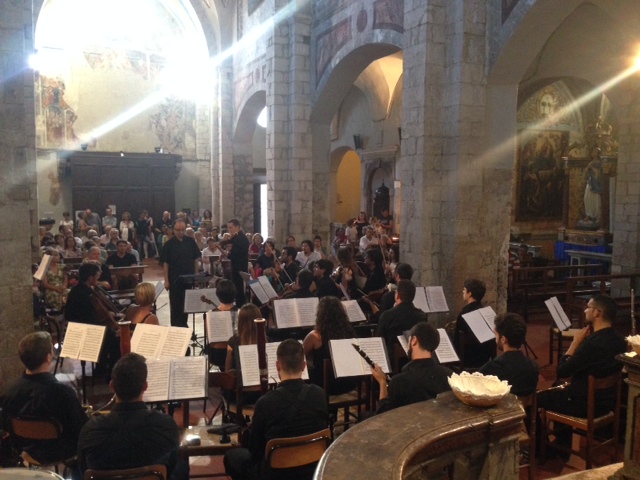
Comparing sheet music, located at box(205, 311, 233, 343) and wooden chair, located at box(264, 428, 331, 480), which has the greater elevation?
sheet music, located at box(205, 311, 233, 343)

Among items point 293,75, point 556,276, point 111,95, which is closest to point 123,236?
point 111,95

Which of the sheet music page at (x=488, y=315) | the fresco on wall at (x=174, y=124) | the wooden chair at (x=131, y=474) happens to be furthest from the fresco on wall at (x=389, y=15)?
the fresco on wall at (x=174, y=124)

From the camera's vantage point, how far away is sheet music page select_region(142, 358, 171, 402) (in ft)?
12.3

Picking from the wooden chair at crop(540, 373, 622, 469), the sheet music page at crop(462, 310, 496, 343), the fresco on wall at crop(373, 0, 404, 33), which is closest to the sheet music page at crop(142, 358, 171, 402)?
the sheet music page at crop(462, 310, 496, 343)

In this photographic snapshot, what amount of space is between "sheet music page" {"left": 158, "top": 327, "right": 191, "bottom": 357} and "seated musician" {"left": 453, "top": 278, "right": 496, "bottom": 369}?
2754mm

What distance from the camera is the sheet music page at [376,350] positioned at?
4.39 m

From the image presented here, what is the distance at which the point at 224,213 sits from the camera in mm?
17859

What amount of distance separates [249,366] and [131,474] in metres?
1.52

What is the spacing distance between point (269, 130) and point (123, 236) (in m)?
5.87

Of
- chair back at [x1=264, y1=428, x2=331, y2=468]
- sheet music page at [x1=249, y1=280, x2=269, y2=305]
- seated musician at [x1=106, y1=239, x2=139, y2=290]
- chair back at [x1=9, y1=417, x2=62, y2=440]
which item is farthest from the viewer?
seated musician at [x1=106, y1=239, x2=139, y2=290]

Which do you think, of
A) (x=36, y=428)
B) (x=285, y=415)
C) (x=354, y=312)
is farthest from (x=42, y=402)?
(x=354, y=312)

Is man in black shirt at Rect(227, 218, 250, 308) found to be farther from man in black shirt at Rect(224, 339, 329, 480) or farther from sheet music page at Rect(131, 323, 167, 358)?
man in black shirt at Rect(224, 339, 329, 480)

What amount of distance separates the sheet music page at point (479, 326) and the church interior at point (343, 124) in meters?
2.70

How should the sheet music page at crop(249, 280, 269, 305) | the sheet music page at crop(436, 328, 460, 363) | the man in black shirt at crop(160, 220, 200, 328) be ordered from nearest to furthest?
the sheet music page at crop(436, 328, 460, 363) → the sheet music page at crop(249, 280, 269, 305) → the man in black shirt at crop(160, 220, 200, 328)
